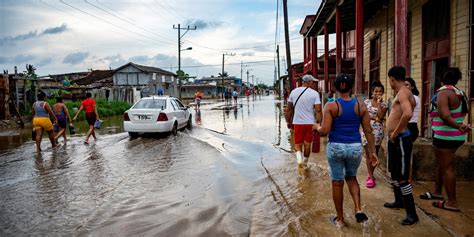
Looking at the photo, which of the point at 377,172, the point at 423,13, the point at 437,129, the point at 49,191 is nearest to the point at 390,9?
the point at 423,13

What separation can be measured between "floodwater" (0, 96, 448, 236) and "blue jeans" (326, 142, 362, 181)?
0.63 metres

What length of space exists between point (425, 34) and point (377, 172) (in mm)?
5308

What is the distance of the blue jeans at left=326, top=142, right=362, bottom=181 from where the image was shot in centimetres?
403

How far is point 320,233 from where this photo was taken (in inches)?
160

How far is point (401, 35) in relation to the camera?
6879 millimetres

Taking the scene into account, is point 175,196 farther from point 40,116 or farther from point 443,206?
point 40,116

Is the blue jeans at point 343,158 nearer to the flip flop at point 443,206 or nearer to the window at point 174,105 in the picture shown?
the flip flop at point 443,206

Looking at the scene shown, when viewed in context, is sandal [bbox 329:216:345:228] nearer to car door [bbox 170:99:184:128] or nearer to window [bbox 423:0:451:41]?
window [bbox 423:0:451:41]

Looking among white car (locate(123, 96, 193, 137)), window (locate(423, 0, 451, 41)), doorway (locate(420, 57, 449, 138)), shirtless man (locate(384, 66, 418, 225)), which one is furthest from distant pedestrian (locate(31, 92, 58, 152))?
window (locate(423, 0, 451, 41))

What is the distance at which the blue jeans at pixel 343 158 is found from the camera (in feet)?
13.2

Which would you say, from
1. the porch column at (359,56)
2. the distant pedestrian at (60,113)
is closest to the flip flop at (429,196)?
the porch column at (359,56)

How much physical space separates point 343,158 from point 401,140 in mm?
841

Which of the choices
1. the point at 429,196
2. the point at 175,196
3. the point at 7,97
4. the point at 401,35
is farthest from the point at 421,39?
the point at 7,97

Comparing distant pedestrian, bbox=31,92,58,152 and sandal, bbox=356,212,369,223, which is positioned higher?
→ distant pedestrian, bbox=31,92,58,152
